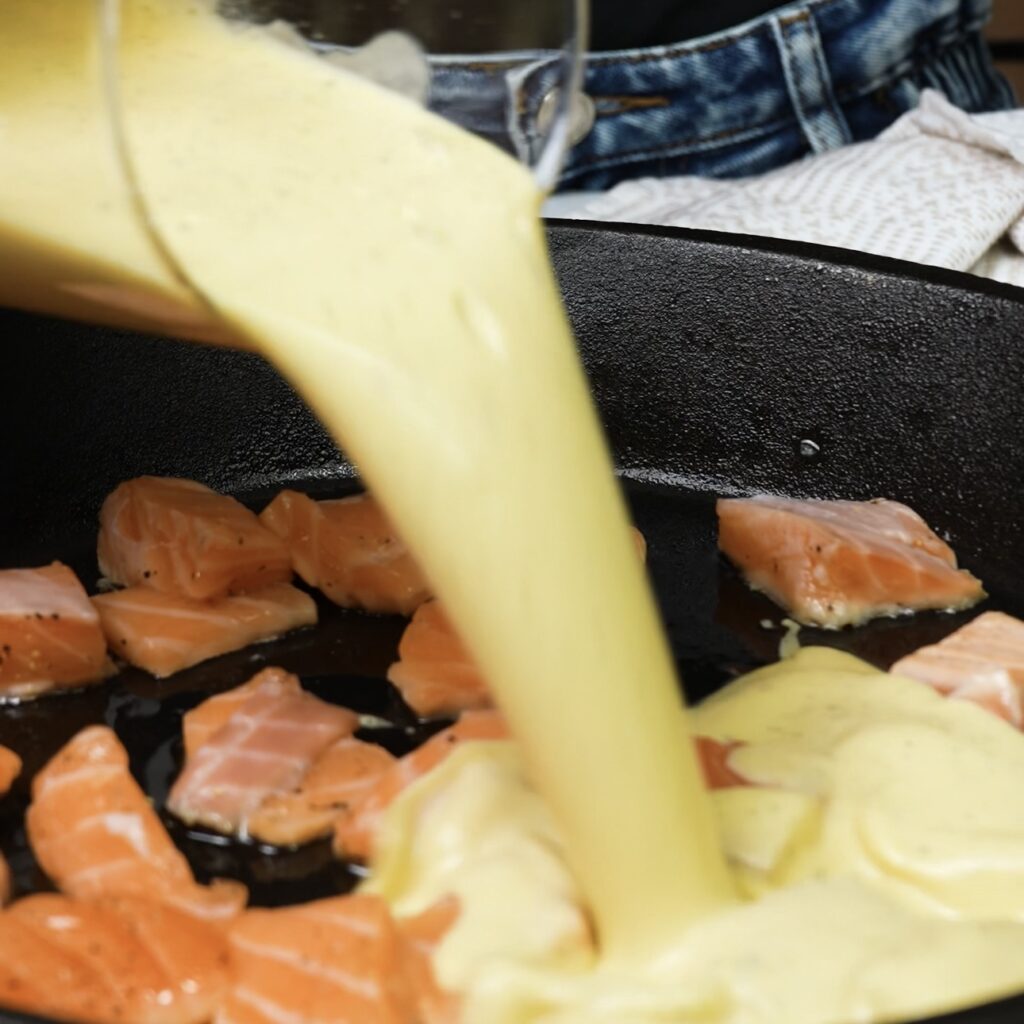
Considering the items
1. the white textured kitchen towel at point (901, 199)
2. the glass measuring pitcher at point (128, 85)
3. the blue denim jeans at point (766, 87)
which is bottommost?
the white textured kitchen towel at point (901, 199)

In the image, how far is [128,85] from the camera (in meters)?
1.38

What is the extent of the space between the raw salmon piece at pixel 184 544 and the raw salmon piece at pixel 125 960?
62cm

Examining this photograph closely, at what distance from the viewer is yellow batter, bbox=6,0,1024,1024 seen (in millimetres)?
1237

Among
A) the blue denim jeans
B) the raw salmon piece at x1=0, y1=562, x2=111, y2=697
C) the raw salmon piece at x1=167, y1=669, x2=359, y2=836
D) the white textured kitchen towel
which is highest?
the blue denim jeans

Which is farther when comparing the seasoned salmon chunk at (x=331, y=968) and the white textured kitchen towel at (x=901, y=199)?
the white textured kitchen towel at (x=901, y=199)

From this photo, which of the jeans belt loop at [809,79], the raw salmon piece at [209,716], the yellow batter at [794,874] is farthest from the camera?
the jeans belt loop at [809,79]

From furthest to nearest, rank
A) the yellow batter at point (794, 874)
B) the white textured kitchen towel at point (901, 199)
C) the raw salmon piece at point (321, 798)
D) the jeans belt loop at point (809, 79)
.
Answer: the jeans belt loop at point (809, 79), the white textured kitchen towel at point (901, 199), the raw salmon piece at point (321, 798), the yellow batter at point (794, 874)

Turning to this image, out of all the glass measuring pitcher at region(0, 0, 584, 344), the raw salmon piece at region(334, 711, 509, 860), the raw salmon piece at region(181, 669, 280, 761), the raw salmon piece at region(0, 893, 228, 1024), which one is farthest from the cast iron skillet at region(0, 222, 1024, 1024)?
the glass measuring pitcher at region(0, 0, 584, 344)

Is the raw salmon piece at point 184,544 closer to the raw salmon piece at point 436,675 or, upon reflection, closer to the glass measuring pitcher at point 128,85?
the raw salmon piece at point 436,675

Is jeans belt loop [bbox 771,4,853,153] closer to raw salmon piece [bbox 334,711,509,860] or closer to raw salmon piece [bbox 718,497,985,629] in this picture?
raw salmon piece [bbox 718,497,985,629]

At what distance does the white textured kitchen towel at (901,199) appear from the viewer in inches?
102

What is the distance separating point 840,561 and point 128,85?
1.06 meters

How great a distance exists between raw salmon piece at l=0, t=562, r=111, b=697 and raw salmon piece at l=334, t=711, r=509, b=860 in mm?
432

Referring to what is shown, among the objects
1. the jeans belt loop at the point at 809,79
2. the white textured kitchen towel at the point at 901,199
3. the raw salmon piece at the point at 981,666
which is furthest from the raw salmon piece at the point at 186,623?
the jeans belt loop at the point at 809,79
